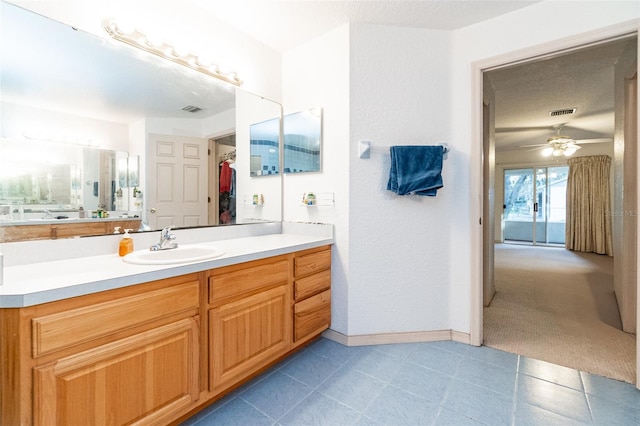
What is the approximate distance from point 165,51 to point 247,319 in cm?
167

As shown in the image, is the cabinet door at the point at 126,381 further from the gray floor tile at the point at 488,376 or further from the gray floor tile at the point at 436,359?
the gray floor tile at the point at 488,376

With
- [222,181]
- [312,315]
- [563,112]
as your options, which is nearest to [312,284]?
[312,315]

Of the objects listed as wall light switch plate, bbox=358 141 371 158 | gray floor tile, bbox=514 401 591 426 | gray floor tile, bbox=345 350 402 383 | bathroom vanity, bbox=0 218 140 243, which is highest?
wall light switch plate, bbox=358 141 371 158

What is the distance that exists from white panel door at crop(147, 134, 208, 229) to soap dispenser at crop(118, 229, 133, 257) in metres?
0.17

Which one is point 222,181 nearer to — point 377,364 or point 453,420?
point 377,364

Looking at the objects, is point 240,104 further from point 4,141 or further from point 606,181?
point 606,181

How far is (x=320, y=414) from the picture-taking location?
1.48m

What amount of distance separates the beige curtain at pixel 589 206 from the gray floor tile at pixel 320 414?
23.1 ft

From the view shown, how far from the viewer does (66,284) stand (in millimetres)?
984

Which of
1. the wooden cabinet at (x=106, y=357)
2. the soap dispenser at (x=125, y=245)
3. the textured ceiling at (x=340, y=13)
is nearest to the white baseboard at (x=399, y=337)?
the wooden cabinet at (x=106, y=357)

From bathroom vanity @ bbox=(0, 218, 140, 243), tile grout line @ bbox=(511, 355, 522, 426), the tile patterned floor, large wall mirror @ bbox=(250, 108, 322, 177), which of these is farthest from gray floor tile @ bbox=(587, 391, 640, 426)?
bathroom vanity @ bbox=(0, 218, 140, 243)

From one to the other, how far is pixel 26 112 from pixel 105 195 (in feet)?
1.56

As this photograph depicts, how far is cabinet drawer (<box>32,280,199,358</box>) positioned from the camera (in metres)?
0.95

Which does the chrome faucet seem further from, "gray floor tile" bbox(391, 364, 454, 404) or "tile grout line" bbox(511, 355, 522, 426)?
"tile grout line" bbox(511, 355, 522, 426)
